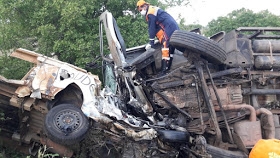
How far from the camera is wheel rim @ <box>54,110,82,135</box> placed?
165 inches

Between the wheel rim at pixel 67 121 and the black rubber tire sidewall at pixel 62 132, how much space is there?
0.7 inches

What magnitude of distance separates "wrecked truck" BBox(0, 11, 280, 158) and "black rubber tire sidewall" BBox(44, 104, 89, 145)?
1 cm

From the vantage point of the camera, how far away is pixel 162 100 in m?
4.84

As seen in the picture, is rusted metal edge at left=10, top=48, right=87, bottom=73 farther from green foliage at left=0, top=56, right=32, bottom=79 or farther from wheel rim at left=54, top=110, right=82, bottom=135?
green foliage at left=0, top=56, right=32, bottom=79

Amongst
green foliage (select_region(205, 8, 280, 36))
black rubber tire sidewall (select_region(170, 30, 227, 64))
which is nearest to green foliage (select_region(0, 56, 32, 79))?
black rubber tire sidewall (select_region(170, 30, 227, 64))

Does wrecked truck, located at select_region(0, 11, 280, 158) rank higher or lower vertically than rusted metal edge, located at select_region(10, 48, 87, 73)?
lower

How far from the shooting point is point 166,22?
234 inches

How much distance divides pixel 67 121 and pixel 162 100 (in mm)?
1326

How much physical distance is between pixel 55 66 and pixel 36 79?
0.94 ft

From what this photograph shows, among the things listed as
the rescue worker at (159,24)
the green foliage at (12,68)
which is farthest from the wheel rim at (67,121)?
the green foliage at (12,68)

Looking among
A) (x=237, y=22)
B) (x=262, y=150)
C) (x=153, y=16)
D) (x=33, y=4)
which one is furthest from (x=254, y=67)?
(x=237, y=22)

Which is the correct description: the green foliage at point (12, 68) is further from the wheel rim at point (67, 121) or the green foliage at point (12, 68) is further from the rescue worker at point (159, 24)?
the wheel rim at point (67, 121)

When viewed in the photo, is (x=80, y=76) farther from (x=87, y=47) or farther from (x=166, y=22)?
(x=87, y=47)

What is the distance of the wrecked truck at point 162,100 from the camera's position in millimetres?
4410
